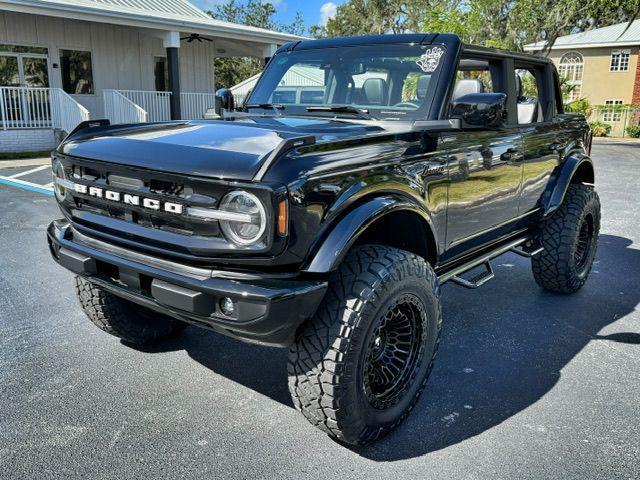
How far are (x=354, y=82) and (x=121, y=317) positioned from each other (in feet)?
6.89

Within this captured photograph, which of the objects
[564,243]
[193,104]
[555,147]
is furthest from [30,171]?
[564,243]

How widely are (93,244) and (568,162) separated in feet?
12.5

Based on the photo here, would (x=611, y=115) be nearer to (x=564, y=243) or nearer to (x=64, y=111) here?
(x=64, y=111)

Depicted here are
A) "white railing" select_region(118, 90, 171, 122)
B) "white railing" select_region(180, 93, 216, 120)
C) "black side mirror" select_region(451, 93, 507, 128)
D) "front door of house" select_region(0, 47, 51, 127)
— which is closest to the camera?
"black side mirror" select_region(451, 93, 507, 128)

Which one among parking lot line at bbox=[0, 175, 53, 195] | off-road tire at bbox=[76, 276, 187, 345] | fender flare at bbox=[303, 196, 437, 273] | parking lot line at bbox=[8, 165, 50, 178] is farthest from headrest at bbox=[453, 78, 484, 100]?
parking lot line at bbox=[8, 165, 50, 178]

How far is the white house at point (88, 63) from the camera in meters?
14.4

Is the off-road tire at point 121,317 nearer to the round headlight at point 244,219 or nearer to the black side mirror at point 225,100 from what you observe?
the round headlight at point 244,219

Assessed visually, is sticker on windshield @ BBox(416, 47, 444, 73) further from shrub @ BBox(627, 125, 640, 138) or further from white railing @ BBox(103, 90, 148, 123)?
shrub @ BBox(627, 125, 640, 138)

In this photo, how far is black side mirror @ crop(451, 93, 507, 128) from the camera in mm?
3146

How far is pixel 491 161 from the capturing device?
361 cm

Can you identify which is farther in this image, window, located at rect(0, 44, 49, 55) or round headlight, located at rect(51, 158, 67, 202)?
window, located at rect(0, 44, 49, 55)

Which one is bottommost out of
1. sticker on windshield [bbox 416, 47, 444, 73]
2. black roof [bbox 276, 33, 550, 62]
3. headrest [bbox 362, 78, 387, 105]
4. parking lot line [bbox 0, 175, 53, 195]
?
parking lot line [bbox 0, 175, 53, 195]

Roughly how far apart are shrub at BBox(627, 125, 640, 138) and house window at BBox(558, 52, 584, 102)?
7613 millimetres

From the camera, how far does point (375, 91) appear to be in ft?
11.8
